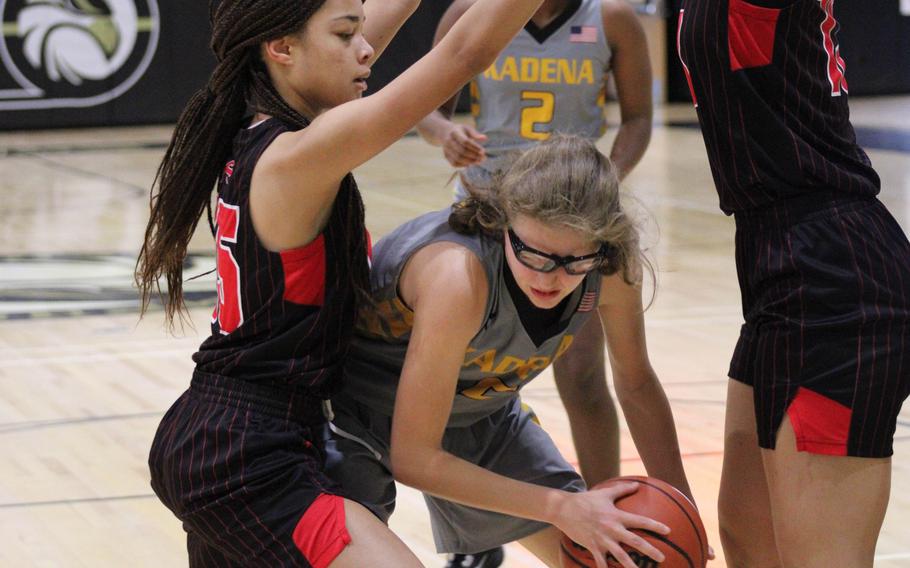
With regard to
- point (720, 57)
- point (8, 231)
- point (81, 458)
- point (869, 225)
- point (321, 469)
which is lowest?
point (8, 231)

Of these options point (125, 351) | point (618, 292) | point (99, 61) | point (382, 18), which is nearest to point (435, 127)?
point (382, 18)

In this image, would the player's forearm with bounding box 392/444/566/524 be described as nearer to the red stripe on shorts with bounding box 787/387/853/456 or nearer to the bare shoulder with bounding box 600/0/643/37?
the red stripe on shorts with bounding box 787/387/853/456

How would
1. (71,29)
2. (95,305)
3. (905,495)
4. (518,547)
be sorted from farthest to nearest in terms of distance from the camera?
(71,29), (95,305), (905,495), (518,547)

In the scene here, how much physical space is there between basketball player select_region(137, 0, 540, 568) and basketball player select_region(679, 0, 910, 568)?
439mm

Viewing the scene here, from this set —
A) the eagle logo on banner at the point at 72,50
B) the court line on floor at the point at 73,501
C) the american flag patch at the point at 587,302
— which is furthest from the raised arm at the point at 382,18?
the eagle logo on banner at the point at 72,50

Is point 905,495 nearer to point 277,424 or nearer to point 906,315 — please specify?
point 906,315

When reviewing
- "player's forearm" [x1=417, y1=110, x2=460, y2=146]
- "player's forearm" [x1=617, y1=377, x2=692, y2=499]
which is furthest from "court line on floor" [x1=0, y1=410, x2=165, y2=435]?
"player's forearm" [x1=617, y1=377, x2=692, y2=499]

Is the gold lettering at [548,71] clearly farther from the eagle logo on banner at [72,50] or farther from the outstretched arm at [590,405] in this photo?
the eagle logo on banner at [72,50]

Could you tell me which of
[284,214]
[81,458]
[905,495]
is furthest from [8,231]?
[284,214]

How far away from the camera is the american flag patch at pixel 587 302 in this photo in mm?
2945

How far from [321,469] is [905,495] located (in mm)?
2357

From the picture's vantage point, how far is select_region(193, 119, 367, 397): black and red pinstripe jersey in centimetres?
262

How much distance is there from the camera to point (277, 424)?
8.76 ft

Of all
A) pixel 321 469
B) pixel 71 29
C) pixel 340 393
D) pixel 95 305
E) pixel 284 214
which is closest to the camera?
pixel 284 214
